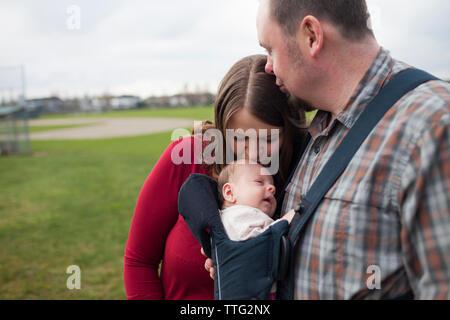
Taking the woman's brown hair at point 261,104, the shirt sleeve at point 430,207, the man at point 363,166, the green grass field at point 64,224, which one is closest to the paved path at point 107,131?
the green grass field at point 64,224

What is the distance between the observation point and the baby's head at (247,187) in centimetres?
208

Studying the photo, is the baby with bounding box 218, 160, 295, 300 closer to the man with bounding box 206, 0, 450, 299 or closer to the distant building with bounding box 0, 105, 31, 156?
the man with bounding box 206, 0, 450, 299

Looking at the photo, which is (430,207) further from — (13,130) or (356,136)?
(13,130)

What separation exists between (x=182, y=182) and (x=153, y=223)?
279mm

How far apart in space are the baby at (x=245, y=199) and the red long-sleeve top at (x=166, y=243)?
0.19 meters

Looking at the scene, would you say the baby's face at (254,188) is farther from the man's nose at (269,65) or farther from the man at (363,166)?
the man's nose at (269,65)

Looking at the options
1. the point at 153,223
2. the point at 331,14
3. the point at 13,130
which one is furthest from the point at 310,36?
the point at 13,130

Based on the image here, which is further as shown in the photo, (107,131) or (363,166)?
(107,131)

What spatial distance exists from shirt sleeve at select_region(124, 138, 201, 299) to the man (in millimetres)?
694

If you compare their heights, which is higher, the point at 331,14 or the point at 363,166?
the point at 331,14

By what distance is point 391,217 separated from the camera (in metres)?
1.40
